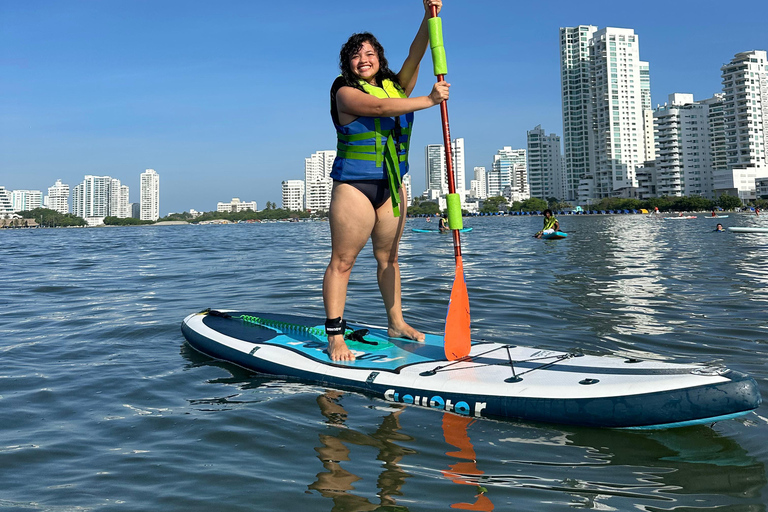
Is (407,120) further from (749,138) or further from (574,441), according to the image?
(749,138)

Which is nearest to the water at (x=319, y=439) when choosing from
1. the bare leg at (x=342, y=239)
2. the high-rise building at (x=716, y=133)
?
the bare leg at (x=342, y=239)

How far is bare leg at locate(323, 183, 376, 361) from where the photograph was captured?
410 centimetres

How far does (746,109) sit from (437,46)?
122 metres

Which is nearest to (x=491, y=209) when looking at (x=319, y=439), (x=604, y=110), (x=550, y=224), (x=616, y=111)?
(x=604, y=110)

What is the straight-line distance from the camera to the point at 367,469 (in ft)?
8.68

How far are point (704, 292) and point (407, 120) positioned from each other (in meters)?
6.25

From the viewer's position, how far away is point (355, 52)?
13.8 ft

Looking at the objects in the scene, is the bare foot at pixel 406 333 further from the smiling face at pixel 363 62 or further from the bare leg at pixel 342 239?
the smiling face at pixel 363 62

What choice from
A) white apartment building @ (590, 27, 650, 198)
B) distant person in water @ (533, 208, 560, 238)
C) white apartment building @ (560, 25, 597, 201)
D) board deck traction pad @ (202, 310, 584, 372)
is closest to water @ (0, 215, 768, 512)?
board deck traction pad @ (202, 310, 584, 372)

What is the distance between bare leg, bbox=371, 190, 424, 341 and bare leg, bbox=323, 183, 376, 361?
13 centimetres

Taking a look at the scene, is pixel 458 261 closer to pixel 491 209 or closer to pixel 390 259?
pixel 390 259

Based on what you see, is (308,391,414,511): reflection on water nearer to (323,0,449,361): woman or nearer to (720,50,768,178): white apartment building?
(323,0,449,361): woman

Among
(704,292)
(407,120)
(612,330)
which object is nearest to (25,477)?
(407,120)

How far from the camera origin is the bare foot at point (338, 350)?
4.13 meters
